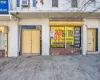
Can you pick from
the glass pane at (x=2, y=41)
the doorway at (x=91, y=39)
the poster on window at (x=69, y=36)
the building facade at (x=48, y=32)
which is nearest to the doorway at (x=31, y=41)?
the building facade at (x=48, y=32)

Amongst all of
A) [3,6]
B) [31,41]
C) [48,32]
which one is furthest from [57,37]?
[3,6]

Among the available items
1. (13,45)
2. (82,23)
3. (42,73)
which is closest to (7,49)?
(13,45)

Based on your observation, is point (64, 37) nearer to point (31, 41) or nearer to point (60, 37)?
point (60, 37)

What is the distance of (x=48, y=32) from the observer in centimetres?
2098

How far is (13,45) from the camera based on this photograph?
825 inches

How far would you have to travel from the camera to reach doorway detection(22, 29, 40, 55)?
840 inches

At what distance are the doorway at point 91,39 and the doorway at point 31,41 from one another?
514cm

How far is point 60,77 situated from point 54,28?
10.8m

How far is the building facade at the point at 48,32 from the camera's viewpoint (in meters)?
20.4

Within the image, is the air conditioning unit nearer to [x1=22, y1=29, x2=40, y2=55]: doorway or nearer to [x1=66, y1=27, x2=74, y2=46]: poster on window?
[x1=22, y1=29, x2=40, y2=55]: doorway

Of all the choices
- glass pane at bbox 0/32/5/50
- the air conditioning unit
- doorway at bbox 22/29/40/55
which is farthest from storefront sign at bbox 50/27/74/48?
glass pane at bbox 0/32/5/50

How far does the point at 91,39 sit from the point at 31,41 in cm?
615

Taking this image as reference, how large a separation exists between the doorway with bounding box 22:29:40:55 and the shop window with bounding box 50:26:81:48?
57.0 inches

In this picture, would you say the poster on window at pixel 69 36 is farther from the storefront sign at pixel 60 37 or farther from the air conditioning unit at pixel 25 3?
the air conditioning unit at pixel 25 3
